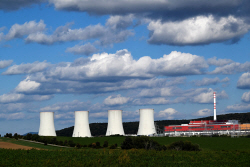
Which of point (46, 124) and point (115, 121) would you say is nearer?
point (46, 124)

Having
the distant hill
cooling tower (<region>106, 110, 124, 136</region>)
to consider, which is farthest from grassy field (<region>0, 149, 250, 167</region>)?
the distant hill

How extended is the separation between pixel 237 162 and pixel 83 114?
144 feet

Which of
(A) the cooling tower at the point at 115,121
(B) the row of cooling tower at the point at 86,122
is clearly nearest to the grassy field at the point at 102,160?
(B) the row of cooling tower at the point at 86,122

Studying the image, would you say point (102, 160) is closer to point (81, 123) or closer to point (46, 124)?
point (81, 123)

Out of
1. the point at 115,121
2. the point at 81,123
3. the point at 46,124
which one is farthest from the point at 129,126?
the point at 46,124

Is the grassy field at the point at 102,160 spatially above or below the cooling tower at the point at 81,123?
below

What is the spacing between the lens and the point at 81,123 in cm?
7262

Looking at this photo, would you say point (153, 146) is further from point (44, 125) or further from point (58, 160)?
point (44, 125)

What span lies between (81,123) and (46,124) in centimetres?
733

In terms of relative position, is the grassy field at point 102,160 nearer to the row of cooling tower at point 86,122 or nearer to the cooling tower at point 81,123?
the row of cooling tower at point 86,122

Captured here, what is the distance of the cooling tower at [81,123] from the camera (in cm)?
7175

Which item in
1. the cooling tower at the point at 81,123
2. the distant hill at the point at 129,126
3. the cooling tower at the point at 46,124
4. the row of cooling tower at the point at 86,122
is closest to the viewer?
the cooling tower at the point at 46,124

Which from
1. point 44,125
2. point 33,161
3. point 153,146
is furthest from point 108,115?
point 33,161

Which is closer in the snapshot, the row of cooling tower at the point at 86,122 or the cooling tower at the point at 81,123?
the row of cooling tower at the point at 86,122
